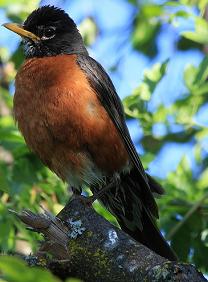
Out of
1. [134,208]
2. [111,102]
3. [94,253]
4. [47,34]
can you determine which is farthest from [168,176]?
[94,253]

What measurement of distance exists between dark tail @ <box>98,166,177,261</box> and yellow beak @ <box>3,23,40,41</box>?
1326mm

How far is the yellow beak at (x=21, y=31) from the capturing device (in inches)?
186

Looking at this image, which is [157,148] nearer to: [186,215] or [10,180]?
[186,215]

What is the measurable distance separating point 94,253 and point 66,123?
1.53 metres

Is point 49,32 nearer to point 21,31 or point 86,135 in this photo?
point 21,31

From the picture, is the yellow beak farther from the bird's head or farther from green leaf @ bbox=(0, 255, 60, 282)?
green leaf @ bbox=(0, 255, 60, 282)

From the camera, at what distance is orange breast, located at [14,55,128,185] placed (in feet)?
13.3

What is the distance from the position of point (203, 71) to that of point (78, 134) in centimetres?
94

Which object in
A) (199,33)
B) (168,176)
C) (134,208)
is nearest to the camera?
(199,33)

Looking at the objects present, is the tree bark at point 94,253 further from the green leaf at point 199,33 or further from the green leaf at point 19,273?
the green leaf at point 199,33

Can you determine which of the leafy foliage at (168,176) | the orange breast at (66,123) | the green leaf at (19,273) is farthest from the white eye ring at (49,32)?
the green leaf at (19,273)

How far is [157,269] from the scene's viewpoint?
236 centimetres

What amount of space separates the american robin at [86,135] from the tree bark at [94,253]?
40.7 inches

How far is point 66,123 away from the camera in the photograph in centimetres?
404
